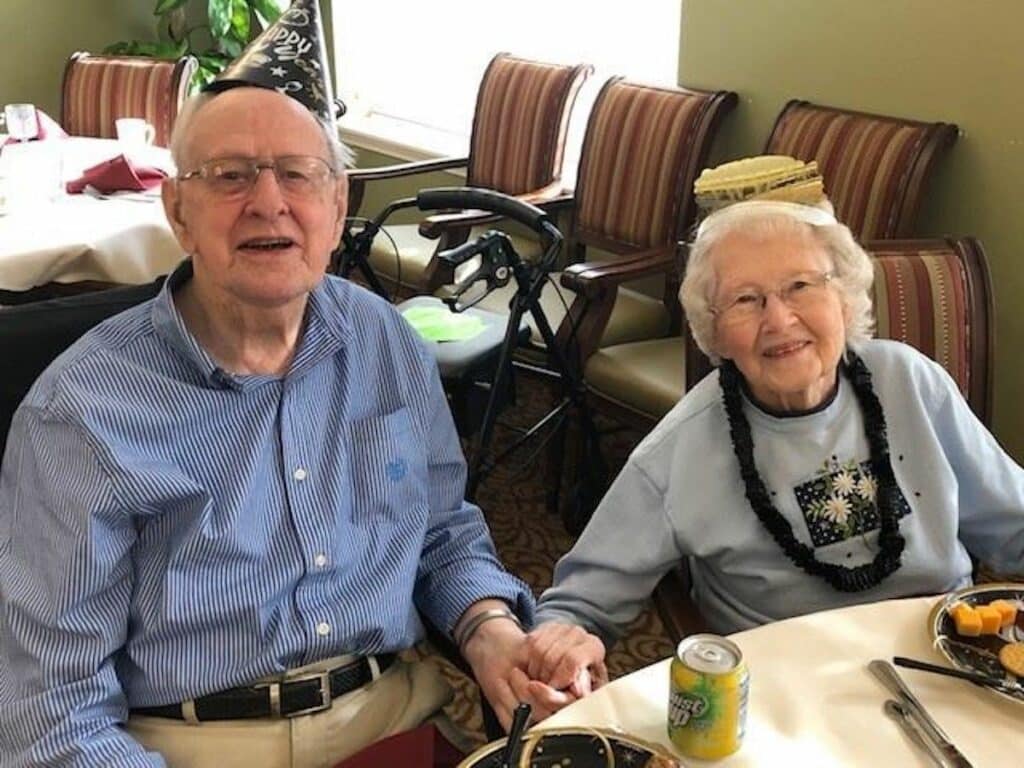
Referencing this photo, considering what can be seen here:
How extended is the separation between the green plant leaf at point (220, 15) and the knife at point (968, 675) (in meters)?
4.27

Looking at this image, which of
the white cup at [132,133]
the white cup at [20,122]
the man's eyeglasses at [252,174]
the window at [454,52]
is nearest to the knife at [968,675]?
the man's eyeglasses at [252,174]

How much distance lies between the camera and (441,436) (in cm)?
148

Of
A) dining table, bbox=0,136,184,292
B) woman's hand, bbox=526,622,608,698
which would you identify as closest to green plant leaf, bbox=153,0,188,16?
dining table, bbox=0,136,184,292

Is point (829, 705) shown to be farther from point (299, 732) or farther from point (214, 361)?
point (214, 361)

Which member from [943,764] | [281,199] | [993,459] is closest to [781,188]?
[993,459]

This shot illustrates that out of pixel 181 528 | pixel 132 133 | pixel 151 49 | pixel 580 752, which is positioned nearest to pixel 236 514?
pixel 181 528

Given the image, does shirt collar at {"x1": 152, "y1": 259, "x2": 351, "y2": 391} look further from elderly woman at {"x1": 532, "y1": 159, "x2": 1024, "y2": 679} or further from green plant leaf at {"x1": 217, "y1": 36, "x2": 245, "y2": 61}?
green plant leaf at {"x1": 217, "y1": 36, "x2": 245, "y2": 61}

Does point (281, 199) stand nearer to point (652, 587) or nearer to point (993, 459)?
point (652, 587)

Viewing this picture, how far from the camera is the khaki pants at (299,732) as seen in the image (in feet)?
4.12

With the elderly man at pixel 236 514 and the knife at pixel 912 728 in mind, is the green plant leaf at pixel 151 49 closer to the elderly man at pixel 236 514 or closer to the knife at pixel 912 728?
the elderly man at pixel 236 514

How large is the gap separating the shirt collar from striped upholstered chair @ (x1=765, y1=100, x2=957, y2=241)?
1534 mm

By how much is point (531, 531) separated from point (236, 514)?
1.76 meters

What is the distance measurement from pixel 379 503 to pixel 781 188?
76 cm

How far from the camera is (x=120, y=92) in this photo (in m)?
4.03
